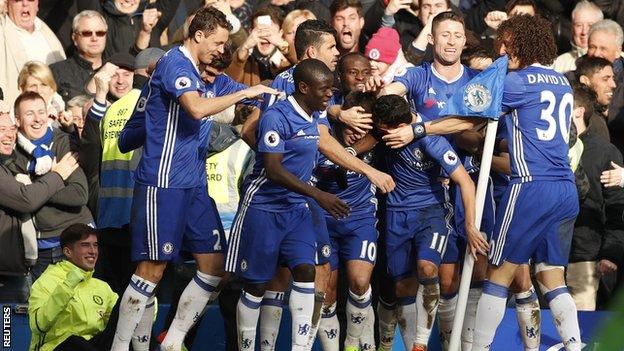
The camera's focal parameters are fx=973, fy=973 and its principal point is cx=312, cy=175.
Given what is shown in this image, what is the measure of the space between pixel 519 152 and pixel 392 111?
2.93ft

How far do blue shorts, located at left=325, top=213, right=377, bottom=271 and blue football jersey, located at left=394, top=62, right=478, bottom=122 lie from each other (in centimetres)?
89

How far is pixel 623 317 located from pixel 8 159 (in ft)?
26.0

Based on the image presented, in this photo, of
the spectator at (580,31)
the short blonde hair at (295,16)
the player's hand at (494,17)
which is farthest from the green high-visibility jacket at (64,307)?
the spectator at (580,31)

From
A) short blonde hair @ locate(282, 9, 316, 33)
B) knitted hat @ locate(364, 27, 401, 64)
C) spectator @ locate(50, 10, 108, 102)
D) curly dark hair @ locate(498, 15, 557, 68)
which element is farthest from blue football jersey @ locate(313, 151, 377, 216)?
spectator @ locate(50, 10, 108, 102)

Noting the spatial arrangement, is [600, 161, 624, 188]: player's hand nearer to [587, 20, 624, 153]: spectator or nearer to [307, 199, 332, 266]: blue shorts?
[587, 20, 624, 153]: spectator

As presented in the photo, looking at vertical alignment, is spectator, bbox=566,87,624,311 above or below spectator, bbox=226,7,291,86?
below

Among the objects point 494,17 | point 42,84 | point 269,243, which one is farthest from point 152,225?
point 494,17

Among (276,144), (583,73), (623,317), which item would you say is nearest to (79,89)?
(276,144)

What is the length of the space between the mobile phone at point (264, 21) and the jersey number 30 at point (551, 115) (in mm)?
3649

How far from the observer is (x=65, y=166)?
8.33m

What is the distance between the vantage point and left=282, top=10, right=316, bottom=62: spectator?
9523 mm

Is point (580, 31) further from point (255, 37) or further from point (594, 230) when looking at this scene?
point (255, 37)

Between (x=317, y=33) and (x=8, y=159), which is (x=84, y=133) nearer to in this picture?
(x=8, y=159)

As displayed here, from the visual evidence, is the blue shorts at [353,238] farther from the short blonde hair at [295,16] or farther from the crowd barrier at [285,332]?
the short blonde hair at [295,16]
